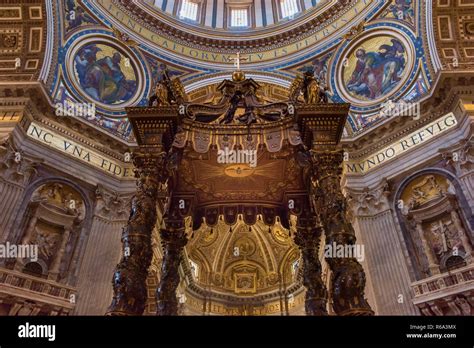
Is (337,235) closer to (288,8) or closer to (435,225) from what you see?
(435,225)

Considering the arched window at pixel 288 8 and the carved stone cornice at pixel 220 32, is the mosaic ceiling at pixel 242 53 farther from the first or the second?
the arched window at pixel 288 8

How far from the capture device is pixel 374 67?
12.4m

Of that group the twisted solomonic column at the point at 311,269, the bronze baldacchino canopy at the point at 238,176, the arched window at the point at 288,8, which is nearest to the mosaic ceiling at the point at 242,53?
the arched window at the point at 288,8

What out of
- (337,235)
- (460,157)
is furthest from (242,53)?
(337,235)

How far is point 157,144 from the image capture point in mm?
5191

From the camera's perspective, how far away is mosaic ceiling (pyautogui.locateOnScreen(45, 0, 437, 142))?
37.3 ft

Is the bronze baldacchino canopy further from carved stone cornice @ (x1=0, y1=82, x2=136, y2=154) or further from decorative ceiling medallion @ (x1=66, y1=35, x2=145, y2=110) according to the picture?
decorative ceiling medallion @ (x1=66, y1=35, x2=145, y2=110)

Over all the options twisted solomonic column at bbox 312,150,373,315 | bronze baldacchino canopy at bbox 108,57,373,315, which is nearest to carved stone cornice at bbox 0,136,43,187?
bronze baldacchino canopy at bbox 108,57,373,315

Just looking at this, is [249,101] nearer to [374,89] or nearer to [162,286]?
[162,286]

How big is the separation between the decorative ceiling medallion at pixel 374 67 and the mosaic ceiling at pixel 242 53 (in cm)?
3

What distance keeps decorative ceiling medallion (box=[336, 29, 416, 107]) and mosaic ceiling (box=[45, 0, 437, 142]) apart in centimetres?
3

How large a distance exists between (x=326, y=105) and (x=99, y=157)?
7.99m

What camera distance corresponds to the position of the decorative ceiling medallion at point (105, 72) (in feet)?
38.7

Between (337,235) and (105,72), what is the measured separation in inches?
434
